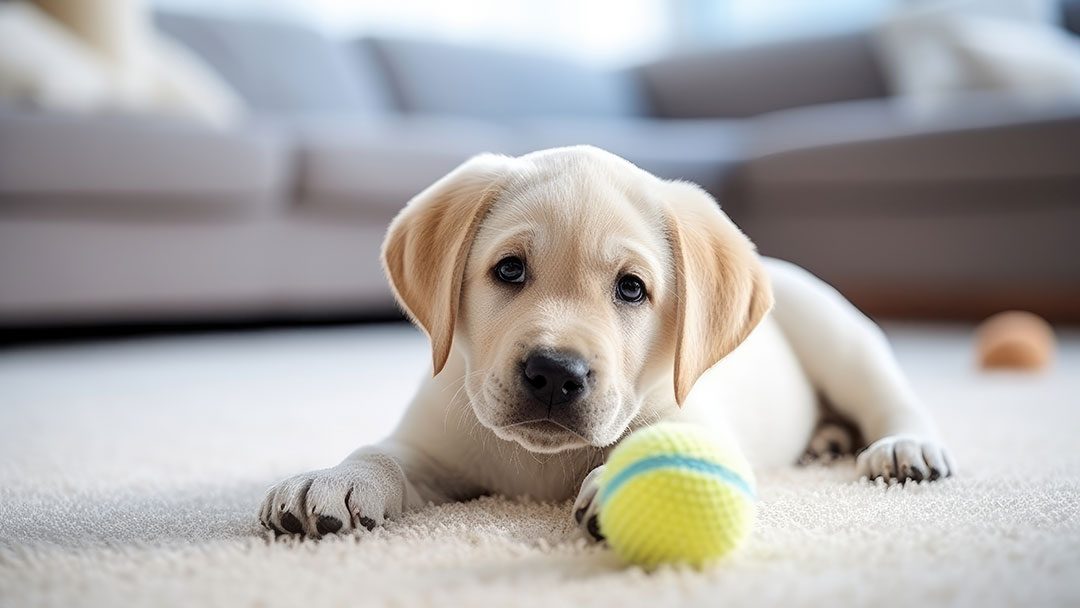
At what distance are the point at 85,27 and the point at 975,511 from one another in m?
4.54

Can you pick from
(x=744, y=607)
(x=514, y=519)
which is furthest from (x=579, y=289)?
(x=744, y=607)

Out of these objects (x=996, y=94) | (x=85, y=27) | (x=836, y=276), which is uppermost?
(x=85, y=27)

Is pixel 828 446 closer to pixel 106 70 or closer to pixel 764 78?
pixel 106 70

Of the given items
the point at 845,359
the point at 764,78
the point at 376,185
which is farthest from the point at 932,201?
the point at 845,359

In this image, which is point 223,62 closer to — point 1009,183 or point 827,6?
point 1009,183

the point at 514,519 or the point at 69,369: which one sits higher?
the point at 514,519

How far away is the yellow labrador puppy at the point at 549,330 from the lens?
59.4 inches

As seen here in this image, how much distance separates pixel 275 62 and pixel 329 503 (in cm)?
500

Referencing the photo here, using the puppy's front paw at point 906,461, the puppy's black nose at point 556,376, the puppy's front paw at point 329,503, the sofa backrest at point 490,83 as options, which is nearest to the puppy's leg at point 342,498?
the puppy's front paw at point 329,503

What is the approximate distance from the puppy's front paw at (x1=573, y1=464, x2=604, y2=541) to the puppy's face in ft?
0.23

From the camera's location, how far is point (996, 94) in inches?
221

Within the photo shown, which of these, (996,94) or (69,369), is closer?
(69,369)

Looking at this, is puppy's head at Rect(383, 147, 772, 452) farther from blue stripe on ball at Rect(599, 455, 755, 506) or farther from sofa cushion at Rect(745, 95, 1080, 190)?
sofa cushion at Rect(745, 95, 1080, 190)

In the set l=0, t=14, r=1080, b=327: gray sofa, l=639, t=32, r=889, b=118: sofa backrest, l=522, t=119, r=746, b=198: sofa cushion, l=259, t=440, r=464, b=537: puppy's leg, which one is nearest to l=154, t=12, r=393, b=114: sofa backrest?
l=0, t=14, r=1080, b=327: gray sofa
